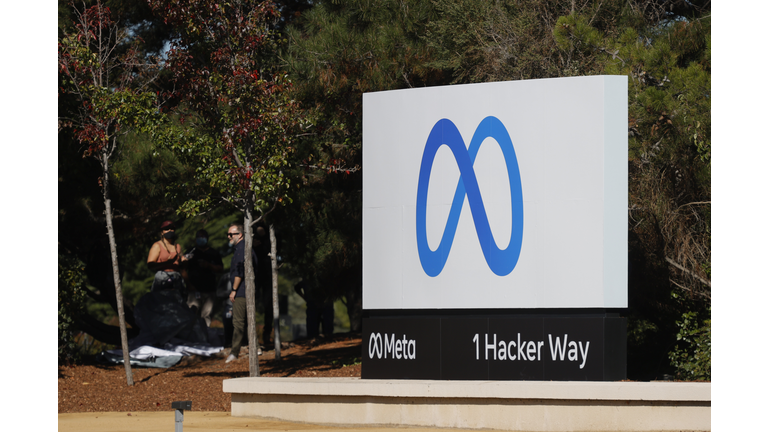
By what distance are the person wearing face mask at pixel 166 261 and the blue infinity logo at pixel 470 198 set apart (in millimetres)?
6940

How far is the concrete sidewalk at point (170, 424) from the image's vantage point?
8.32 m

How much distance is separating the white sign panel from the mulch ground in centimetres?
346

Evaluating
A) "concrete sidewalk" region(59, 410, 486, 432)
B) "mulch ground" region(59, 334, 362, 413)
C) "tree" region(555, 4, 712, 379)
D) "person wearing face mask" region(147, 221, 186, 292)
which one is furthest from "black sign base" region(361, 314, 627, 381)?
"person wearing face mask" region(147, 221, 186, 292)

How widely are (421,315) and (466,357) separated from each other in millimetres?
674

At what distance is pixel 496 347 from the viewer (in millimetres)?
8633

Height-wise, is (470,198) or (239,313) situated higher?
(470,198)

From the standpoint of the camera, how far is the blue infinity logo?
8.63 meters

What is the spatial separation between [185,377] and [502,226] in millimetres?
6513

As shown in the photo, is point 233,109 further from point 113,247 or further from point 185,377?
point 185,377

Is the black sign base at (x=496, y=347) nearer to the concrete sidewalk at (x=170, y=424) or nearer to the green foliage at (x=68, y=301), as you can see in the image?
the concrete sidewalk at (x=170, y=424)

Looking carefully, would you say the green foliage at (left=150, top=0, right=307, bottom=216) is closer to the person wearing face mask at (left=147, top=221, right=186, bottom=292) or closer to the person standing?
the person standing

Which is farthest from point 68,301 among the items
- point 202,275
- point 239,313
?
point 202,275

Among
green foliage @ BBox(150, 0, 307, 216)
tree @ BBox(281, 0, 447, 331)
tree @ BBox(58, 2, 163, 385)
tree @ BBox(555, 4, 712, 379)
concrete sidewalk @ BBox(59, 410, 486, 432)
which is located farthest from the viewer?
tree @ BBox(281, 0, 447, 331)

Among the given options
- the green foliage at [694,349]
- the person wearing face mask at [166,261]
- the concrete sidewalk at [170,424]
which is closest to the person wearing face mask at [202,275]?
the person wearing face mask at [166,261]
